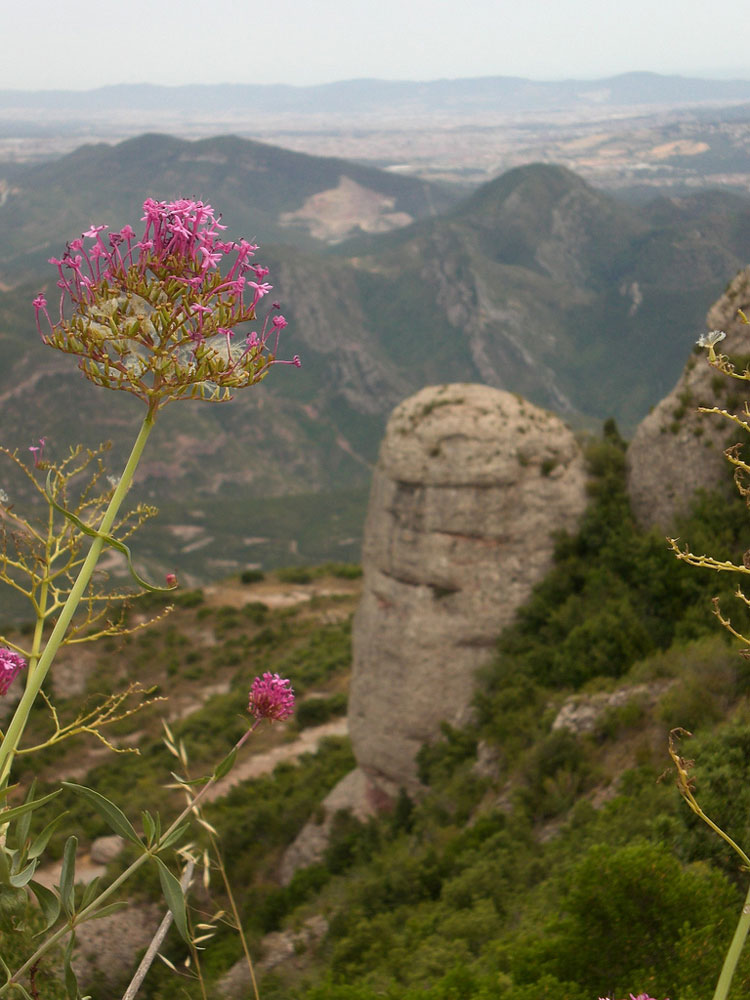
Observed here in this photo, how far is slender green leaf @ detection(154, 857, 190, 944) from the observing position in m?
2.84

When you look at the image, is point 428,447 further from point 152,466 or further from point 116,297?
point 152,466

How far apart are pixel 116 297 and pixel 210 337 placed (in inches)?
13.3

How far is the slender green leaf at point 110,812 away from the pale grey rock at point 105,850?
69.7 feet

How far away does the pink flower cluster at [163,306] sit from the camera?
9.21 feet

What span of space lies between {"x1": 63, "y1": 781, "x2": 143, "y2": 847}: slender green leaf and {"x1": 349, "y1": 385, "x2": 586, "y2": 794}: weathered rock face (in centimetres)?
1675

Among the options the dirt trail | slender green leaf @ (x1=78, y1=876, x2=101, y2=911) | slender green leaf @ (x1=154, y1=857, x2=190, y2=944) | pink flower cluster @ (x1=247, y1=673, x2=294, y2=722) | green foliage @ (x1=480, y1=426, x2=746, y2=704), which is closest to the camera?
slender green leaf @ (x1=154, y1=857, x2=190, y2=944)

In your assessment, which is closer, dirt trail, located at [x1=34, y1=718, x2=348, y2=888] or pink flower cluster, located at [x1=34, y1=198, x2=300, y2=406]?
pink flower cluster, located at [x1=34, y1=198, x2=300, y2=406]

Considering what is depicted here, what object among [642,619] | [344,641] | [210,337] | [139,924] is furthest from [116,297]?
[344,641]

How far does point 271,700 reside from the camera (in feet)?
11.5

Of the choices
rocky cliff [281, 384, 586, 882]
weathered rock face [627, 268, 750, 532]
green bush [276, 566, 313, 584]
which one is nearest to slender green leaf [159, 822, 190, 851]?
weathered rock face [627, 268, 750, 532]

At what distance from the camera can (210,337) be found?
289 cm

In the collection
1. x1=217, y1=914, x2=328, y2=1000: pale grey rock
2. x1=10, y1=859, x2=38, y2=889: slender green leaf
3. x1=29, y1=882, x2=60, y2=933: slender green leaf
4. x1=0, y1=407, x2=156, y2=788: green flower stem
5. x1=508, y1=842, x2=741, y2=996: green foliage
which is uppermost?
x1=0, y1=407, x2=156, y2=788: green flower stem

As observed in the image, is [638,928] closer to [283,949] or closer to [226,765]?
[226,765]

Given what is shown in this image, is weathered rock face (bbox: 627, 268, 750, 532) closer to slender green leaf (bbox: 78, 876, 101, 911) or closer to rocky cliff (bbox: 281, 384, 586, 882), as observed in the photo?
rocky cliff (bbox: 281, 384, 586, 882)
